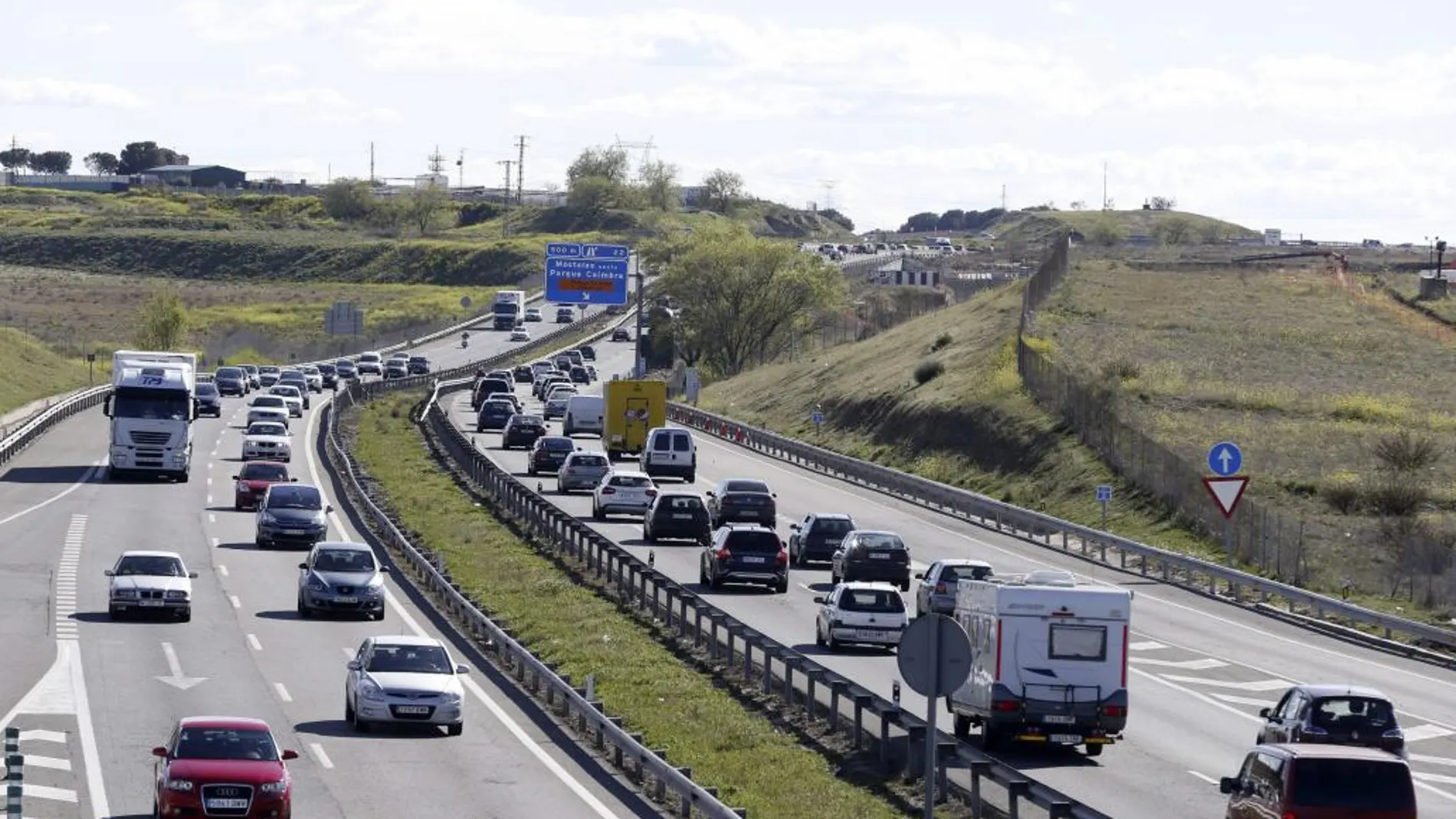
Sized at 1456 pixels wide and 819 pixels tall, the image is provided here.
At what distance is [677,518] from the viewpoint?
2186 inches

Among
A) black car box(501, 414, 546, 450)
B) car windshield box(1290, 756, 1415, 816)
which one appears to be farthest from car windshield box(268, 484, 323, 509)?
car windshield box(1290, 756, 1415, 816)

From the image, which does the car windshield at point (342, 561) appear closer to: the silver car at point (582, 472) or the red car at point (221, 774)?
the red car at point (221, 774)

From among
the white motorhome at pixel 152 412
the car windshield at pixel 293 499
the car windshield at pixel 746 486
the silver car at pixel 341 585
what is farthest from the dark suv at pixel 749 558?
the white motorhome at pixel 152 412

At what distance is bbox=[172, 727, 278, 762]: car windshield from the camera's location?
2233cm

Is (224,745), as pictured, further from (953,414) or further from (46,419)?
(46,419)

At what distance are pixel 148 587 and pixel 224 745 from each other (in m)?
18.4

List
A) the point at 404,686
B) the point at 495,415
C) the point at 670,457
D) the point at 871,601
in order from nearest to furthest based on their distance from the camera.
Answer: the point at 404,686 → the point at 871,601 → the point at 670,457 → the point at 495,415

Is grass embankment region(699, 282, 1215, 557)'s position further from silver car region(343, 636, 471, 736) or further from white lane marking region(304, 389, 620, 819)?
silver car region(343, 636, 471, 736)

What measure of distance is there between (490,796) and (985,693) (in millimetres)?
6323

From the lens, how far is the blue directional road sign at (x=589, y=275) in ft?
350

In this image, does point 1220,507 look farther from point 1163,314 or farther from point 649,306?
point 649,306

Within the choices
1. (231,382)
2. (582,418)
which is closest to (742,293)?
(231,382)

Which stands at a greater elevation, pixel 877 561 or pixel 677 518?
pixel 877 561

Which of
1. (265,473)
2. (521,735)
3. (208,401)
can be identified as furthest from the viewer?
(208,401)
